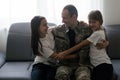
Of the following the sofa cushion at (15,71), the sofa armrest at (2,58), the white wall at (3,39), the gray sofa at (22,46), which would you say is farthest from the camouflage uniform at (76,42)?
the white wall at (3,39)

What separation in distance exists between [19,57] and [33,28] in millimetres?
747

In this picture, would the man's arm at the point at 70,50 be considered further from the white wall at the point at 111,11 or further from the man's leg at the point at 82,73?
the white wall at the point at 111,11

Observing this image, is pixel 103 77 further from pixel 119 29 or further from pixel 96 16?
pixel 119 29

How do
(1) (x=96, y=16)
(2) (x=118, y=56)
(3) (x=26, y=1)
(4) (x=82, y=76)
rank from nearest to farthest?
(4) (x=82, y=76), (1) (x=96, y=16), (2) (x=118, y=56), (3) (x=26, y=1)

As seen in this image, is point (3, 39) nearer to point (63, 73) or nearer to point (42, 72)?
point (42, 72)

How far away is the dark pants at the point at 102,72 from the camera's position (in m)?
2.22

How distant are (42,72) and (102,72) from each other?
559 millimetres

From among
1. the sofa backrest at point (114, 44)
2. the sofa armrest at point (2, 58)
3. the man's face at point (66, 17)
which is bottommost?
the sofa armrest at point (2, 58)

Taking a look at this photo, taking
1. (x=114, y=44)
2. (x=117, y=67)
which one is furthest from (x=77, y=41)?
(x=114, y=44)

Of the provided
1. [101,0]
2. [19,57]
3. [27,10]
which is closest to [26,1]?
[27,10]

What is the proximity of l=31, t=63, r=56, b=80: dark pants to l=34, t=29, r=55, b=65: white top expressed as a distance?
0.19 ft

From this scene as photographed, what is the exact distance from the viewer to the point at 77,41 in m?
2.41

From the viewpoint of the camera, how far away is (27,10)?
3137 mm

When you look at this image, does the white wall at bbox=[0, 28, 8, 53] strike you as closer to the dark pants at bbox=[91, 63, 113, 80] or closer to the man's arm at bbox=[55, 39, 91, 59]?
the man's arm at bbox=[55, 39, 91, 59]
